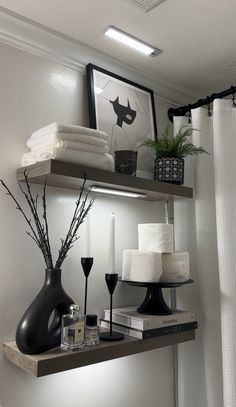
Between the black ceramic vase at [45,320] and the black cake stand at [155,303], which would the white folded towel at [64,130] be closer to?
the black ceramic vase at [45,320]

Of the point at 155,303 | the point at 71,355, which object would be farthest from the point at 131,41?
the point at 71,355

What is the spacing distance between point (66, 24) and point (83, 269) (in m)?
0.90

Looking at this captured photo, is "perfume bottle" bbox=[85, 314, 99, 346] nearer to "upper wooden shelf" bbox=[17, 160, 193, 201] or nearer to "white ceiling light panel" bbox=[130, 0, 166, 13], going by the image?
"upper wooden shelf" bbox=[17, 160, 193, 201]

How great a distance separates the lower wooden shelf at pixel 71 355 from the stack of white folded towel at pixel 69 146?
58cm

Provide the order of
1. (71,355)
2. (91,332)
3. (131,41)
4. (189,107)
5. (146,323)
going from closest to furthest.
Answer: (71,355) < (91,332) < (146,323) < (131,41) < (189,107)

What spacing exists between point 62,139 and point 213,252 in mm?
868

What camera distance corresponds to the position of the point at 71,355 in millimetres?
1003

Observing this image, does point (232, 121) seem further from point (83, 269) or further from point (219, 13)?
point (83, 269)

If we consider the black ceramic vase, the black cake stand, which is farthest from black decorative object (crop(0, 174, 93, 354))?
the black cake stand

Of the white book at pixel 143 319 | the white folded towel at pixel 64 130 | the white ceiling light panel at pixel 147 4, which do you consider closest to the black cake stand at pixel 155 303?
the white book at pixel 143 319

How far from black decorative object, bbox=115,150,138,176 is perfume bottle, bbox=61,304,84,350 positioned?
1.76 feet

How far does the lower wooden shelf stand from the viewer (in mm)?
948

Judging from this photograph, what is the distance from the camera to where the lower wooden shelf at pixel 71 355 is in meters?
0.95

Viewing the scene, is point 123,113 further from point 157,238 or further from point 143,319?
point 143,319
